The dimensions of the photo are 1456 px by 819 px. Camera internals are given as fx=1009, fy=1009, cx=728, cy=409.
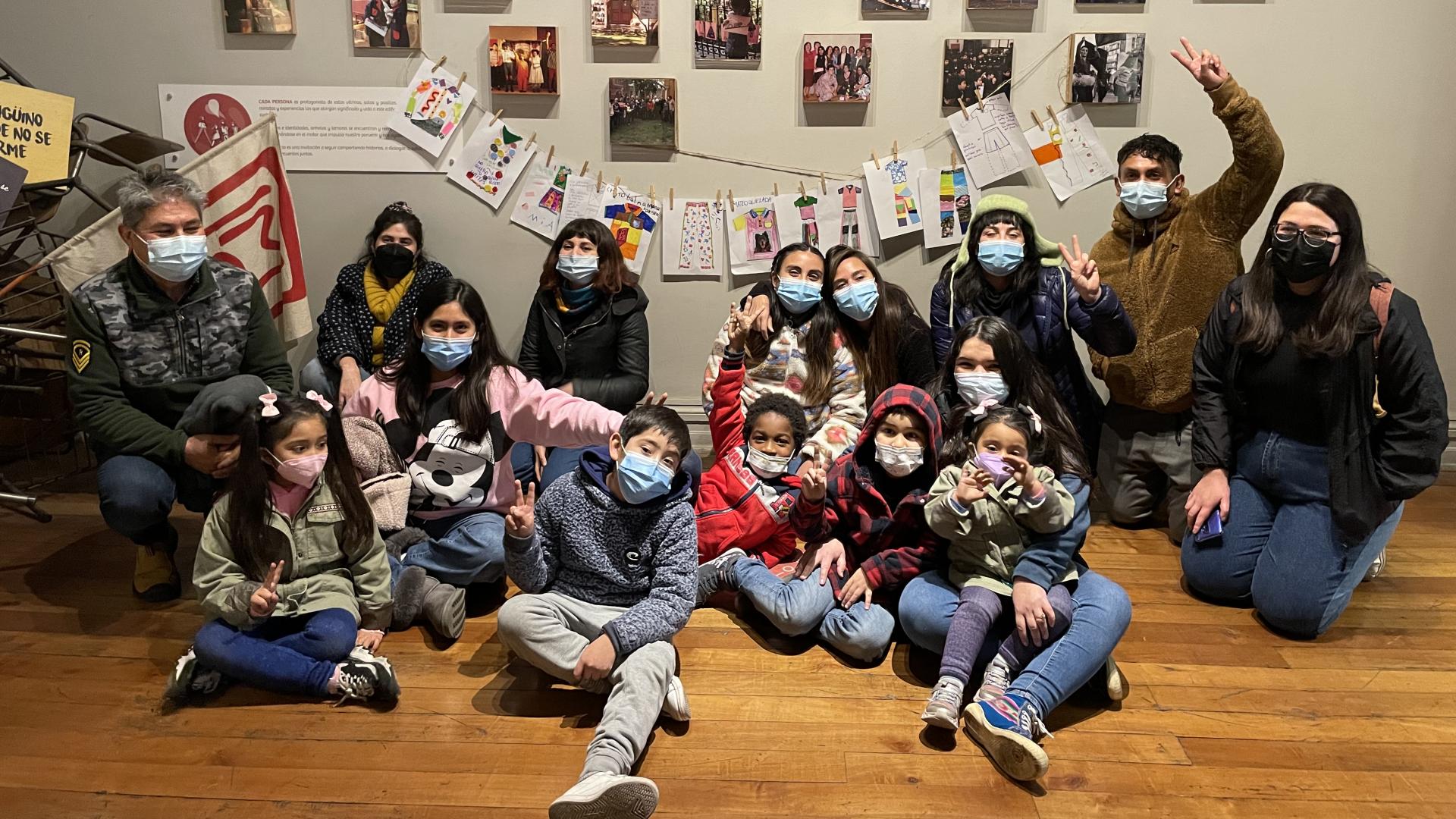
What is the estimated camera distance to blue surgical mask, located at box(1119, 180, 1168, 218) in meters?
3.29

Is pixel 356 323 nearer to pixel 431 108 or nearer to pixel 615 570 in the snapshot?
pixel 431 108

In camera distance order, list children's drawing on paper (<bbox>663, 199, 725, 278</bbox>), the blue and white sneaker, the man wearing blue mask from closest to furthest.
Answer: the blue and white sneaker < the man wearing blue mask < children's drawing on paper (<bbox>663, 199, 725, 278</bbox>)

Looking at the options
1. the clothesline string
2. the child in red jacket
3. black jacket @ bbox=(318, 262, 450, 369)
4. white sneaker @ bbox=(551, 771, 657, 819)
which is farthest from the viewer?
the clothesline string

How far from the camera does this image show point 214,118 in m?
3.96

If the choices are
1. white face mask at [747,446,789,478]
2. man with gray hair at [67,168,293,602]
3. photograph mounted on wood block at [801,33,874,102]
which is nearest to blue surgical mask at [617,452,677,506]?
white face mask at [747,446,789,478]

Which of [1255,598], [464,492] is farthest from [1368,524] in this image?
[464,492]

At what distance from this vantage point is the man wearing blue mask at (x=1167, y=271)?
320 centimetres

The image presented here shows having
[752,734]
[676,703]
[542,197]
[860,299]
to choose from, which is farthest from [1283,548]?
[542,197]

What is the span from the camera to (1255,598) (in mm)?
2793

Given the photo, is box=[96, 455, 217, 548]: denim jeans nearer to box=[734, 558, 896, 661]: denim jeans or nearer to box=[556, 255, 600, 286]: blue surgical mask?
box=[556, 255, 600, 286]: blue surgical mask

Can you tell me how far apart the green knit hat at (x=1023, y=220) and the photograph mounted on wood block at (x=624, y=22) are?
148 centimetres

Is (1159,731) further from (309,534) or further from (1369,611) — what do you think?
(309,534)

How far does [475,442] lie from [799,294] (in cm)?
108

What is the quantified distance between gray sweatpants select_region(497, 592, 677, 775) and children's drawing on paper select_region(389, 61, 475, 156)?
230 centimetres
